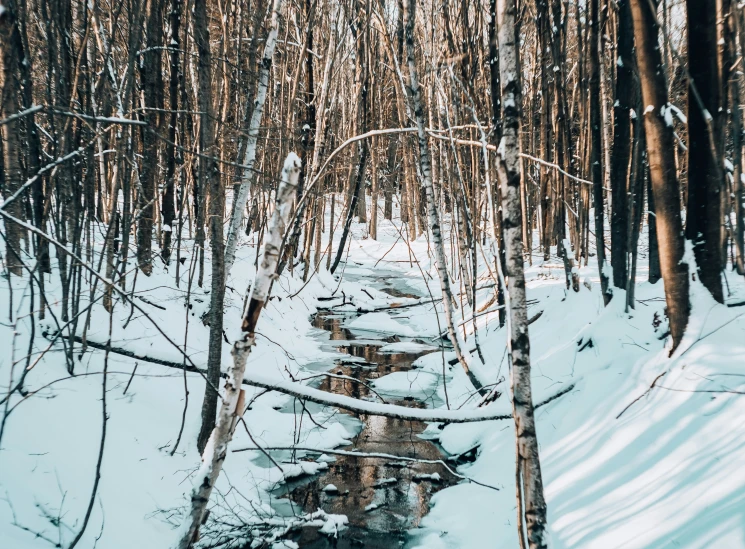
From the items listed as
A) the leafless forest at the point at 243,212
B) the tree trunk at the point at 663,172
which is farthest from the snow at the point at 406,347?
the tree trunk at the point at 663,172

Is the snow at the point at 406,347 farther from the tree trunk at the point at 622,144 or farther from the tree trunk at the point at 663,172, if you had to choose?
the tree trunk at the point at 663,172

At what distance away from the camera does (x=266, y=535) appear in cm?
375

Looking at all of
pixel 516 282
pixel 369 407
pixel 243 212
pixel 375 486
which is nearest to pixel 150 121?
pixel 243 212

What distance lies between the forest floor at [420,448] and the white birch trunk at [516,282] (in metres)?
0.53

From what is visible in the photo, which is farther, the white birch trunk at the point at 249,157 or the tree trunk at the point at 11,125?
the white birch trunk at the point at 249,157

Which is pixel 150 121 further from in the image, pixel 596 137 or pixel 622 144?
pixel 622 144

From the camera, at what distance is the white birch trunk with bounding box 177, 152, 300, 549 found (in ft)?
8.38

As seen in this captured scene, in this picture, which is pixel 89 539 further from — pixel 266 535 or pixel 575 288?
pixel 575 288

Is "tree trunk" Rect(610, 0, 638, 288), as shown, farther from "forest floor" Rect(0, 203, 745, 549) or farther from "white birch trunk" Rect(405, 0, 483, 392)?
"white birch trunk" Rect(405, 0, 483, 392)

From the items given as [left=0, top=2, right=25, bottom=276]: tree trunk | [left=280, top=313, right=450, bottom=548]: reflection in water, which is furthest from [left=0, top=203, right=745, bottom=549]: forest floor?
[left=0, top=2, right=25, bottom=276]: tree trunk

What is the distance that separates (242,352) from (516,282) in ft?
4.83

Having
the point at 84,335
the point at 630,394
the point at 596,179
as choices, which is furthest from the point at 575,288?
the point at 84,335

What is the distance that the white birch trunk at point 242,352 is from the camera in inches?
101

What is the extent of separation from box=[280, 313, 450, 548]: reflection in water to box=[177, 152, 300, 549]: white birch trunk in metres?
1.35
